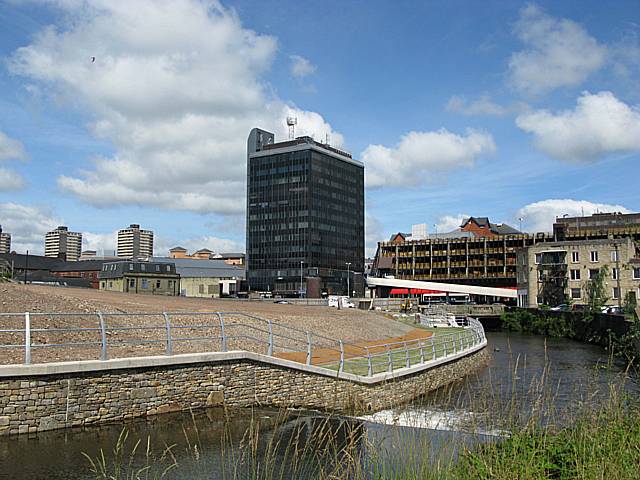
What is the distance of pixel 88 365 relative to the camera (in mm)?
13305

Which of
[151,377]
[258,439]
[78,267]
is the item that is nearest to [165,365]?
[151,377]

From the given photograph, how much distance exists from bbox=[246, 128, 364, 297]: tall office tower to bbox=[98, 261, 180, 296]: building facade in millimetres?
32956

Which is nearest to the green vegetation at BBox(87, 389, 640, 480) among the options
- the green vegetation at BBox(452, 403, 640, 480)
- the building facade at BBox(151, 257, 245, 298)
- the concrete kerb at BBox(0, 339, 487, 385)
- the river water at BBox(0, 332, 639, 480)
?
the green vegetation at BBox(452, 403, 640, 480)

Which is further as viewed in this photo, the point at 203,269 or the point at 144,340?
the point at 203,269

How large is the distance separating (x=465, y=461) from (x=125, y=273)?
104 meters

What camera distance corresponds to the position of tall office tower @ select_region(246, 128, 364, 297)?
463ft

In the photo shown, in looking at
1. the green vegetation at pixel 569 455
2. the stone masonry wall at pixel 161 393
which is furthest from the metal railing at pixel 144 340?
the green vegetation at pixel 569 455

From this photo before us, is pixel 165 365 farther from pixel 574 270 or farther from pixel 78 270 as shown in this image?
pixel 78 270

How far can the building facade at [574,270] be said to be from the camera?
75125mm

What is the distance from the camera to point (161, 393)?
48.4 ft

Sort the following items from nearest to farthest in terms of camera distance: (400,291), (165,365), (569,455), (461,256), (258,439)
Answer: (569,455)
(258,439)
(165,365)
(400,291)
(461,256)

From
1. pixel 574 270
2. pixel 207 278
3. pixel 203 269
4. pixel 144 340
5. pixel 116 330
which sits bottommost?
pixel 144 340

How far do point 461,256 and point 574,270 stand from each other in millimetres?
45735

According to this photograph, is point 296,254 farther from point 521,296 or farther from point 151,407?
point 151,407
